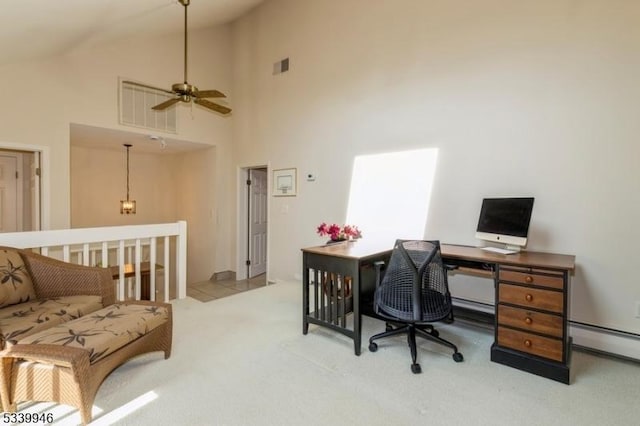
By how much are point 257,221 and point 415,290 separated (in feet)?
14.2

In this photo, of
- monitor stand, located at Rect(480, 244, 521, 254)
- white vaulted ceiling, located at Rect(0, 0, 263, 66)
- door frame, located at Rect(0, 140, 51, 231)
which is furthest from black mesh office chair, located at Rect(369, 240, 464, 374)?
door frame, located at Rect(0, 140, 51, 231)

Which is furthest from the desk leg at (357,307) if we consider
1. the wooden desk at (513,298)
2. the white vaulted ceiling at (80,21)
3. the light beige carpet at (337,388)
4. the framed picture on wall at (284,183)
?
the white vaulted ceiling at (80,21)

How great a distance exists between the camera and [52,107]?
399cm

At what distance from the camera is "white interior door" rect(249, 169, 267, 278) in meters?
6.01

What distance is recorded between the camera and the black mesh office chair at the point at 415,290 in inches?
89.5

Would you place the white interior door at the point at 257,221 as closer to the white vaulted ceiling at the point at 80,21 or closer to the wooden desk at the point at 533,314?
the white vaulted ceiling at the point at 80,21

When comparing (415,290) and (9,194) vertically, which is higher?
(9,194)

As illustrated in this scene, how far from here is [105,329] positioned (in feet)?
6.20

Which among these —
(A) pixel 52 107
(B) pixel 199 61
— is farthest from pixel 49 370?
(B) pixel 199 61

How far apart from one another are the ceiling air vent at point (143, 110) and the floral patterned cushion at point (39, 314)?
10.4 ft

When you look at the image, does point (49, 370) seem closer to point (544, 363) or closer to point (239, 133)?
point (544, 363)

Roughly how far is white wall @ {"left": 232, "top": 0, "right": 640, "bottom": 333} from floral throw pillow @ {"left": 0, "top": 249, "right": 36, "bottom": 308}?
3127 mm

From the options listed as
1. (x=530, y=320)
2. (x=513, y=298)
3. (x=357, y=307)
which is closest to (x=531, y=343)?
(x=530, y=320)

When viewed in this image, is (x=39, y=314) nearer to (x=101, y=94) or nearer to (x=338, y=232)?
(x=338, y=232)
